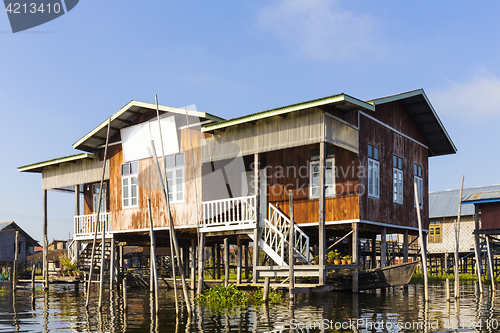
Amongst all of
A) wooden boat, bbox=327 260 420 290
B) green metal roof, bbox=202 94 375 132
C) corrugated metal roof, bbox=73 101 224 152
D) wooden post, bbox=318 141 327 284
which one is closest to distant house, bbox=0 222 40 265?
corrugated metal roof, bbox=73 101 224 152

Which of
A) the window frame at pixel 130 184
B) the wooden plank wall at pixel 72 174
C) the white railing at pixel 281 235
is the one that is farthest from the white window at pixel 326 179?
the wooden plank wall at pixel 72 174

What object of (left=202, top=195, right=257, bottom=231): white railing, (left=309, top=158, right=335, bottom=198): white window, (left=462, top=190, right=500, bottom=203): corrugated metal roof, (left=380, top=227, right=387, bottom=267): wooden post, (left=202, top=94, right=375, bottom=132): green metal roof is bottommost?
(left=380, top=227, right=387, bottom=267): wooden post

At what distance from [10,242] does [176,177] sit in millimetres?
30885

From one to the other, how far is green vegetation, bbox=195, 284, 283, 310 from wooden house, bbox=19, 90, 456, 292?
0.74 metres

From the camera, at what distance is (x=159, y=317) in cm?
1395

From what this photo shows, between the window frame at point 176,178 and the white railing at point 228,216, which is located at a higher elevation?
the window frame at point 176,178

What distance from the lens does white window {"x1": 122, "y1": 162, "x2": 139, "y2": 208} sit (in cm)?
2286

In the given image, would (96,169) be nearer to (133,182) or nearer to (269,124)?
(133,182)

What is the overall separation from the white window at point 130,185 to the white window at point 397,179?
10845 mm

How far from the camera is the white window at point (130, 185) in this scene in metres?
22.9

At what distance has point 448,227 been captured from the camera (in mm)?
38312

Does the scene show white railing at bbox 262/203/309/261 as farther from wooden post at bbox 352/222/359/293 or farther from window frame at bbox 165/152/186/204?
window frame at bbox 165/152/186/204

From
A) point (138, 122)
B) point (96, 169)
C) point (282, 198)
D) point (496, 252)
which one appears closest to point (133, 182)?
point (138, 122)

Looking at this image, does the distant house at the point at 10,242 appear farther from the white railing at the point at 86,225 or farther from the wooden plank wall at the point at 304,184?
the wooden plank wall at the point at 304,184
